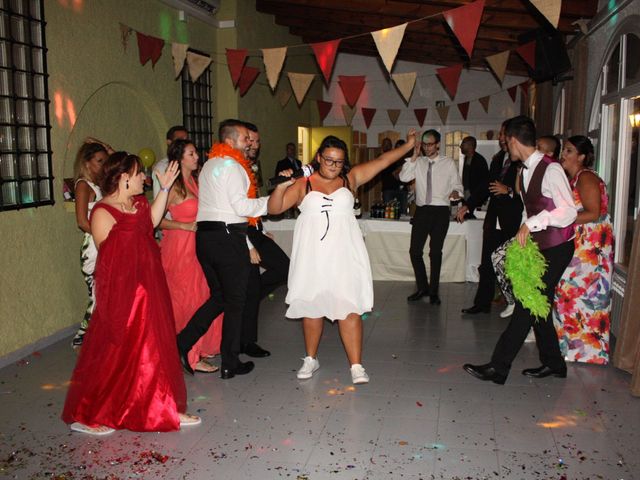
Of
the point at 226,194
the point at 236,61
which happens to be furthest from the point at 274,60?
the point at 226,194

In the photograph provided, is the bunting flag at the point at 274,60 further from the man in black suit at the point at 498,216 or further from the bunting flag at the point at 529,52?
the bunting flag at the point at 529,52

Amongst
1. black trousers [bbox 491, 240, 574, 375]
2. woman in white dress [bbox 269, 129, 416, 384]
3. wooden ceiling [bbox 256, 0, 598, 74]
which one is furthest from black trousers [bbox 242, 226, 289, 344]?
wooden ceiling [bbox 256, 0, 598, 74]

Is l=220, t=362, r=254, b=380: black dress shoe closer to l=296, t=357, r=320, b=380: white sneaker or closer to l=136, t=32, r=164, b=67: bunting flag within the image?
l=296, t=357, r=320, b=380: white sneaker

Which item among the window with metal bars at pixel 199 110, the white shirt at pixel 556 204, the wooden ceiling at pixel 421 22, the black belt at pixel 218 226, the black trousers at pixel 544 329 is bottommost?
the black trousers at pixel 544 329

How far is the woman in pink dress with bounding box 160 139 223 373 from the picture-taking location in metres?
4.16

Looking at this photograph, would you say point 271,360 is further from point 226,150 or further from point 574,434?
point 574,434

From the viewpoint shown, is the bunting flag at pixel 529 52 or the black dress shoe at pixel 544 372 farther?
the bunting flag at pixel 529 52

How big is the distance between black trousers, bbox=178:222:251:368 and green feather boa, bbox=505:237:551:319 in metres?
1.69

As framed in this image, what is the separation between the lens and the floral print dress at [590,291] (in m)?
4.23

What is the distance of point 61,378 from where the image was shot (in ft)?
13.6

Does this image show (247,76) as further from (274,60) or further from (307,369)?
(307,369)

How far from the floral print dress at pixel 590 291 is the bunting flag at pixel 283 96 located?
6.73 metres

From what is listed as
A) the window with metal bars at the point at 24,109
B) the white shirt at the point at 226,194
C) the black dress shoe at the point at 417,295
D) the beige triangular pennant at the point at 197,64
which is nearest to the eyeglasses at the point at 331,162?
the white shirt at the point at 226,194

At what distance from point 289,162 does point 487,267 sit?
5.36 meters
